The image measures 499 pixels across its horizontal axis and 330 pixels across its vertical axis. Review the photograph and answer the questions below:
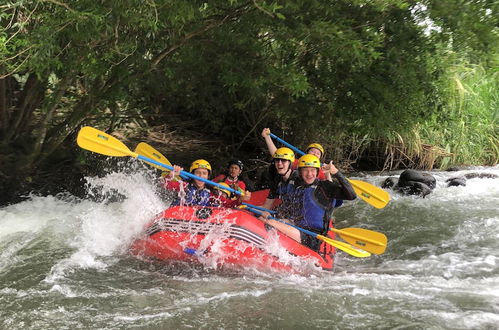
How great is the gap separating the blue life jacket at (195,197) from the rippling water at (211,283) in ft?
1.54

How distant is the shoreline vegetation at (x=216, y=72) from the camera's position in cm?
407

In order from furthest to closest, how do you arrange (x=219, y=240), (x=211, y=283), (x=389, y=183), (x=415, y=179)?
(x=389, y=183) < (x=415, y=179) < (x=219, y=240) < (x=211, y=283)

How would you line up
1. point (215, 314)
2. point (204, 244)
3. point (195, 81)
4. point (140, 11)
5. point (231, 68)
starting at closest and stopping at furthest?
point (215, 314)
point (140, 11)
point (204, 244)
point (231, 68)
point (195, 81)

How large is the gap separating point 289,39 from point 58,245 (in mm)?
3222

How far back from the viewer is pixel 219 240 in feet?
13.6

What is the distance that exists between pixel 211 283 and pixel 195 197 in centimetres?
121

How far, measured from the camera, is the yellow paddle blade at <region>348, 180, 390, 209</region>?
5.29m

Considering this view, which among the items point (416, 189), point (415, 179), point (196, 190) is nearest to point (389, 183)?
point (415, 179)

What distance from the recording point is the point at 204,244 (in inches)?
163

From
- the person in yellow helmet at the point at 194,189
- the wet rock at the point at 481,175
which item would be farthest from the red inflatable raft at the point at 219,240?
the wet rock at the point at 481,175

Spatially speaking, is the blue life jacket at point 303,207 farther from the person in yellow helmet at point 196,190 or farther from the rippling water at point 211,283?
the person in yellow helmet at point 196,190

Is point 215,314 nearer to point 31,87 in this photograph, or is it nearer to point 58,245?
point 58,245

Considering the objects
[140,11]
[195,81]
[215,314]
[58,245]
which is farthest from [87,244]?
[195,81]

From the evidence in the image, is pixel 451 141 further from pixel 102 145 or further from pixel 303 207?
pixel 102 145
